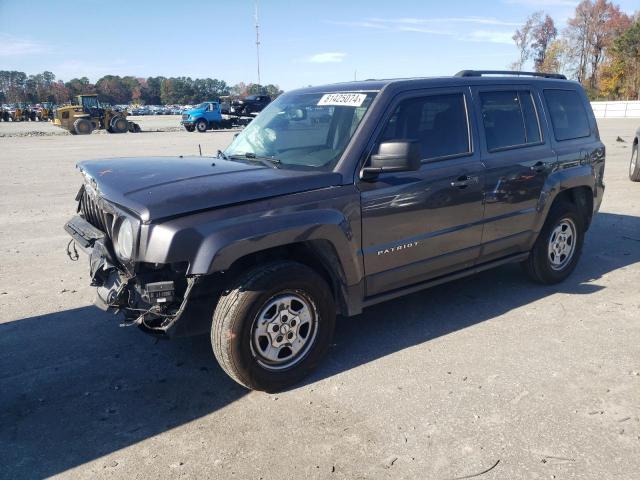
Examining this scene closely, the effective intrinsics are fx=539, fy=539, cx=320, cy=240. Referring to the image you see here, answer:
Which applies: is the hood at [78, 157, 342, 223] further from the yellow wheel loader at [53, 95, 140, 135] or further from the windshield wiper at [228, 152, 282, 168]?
the yellow wheel loader at [53, 95, 140, 135]

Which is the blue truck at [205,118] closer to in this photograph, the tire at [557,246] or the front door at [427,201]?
the tire at [557,246]

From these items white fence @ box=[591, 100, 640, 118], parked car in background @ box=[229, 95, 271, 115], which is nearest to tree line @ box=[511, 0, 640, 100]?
white fence @ box=[591, 100, 640, 118]

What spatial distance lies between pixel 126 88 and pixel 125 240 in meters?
156

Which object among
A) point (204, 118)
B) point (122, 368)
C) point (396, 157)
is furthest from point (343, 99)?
point (204, 118)

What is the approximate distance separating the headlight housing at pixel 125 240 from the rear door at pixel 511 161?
2819 mm

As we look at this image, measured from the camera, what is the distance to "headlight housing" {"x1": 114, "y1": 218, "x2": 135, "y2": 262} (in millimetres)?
3090

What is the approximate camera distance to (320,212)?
3.43 meters

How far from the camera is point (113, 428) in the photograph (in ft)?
10.1

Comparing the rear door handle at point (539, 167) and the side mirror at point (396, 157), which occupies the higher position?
the side mirror at point (396, 157)

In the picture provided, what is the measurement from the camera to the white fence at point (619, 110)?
158ft

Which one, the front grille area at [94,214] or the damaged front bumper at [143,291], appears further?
the front grille area at [94,214]

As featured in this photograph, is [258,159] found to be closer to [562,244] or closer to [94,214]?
[94,214]

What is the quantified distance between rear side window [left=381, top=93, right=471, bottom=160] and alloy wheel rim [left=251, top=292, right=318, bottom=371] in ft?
4.36

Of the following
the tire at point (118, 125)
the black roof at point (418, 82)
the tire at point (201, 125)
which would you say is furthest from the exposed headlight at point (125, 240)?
the tire at point (201, 125)
